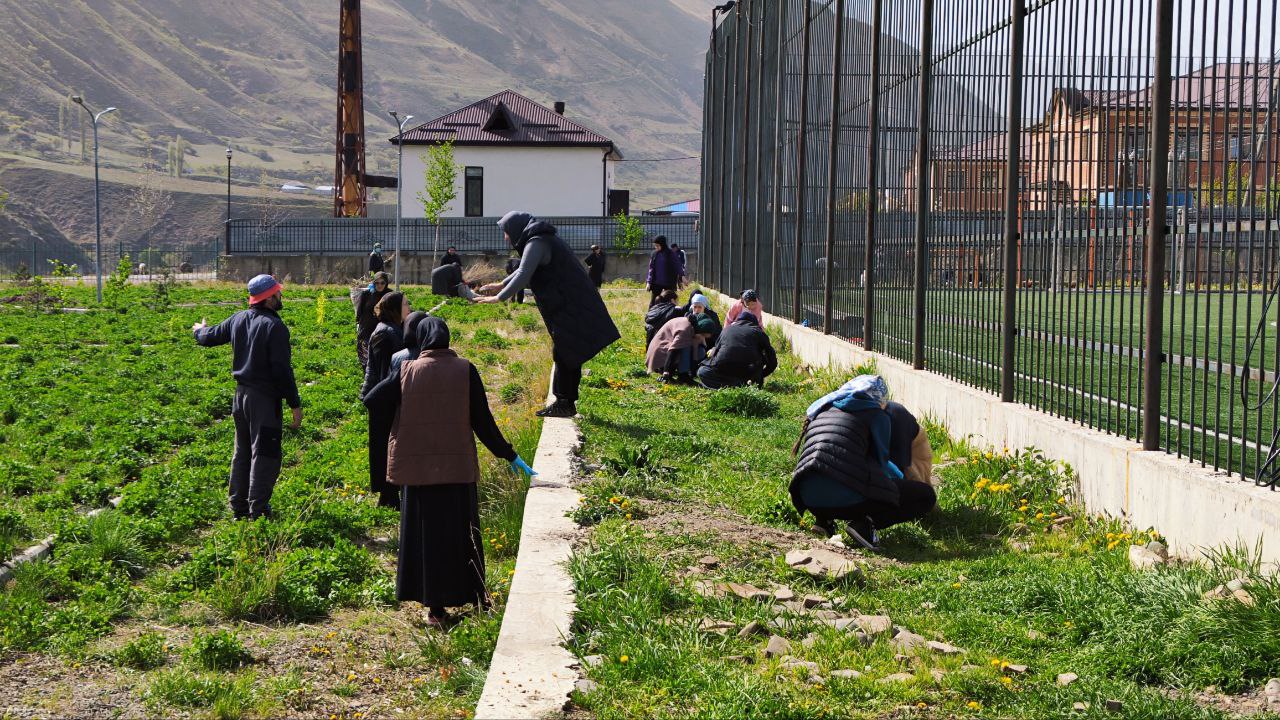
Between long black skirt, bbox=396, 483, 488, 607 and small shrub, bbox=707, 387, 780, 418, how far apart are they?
5.73m

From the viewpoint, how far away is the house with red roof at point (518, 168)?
6091 cm

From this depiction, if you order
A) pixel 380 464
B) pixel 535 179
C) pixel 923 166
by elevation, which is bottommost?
pixel 380 464

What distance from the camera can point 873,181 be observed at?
43.2ft

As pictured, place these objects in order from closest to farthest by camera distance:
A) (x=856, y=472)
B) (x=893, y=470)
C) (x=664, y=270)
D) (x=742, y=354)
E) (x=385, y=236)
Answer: (x=856, y=472) < (x=893, y=470) < (x=742, y=354) < (x=664, y=270) < (x=385, y=236)

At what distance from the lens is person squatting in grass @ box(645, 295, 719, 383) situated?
1538 centimetres

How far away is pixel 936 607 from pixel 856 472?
1.56 meters

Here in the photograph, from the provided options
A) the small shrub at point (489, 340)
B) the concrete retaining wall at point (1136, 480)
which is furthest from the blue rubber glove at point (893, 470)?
the small shrub at point (489, 340)

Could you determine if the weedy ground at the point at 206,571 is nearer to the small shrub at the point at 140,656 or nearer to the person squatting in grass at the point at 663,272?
the small shrub at the point at 140,656

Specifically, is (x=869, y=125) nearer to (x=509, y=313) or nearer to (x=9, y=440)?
(x=9, y=440)

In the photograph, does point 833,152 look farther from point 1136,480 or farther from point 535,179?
point 535,179

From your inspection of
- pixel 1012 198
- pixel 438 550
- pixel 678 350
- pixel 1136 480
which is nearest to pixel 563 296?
pixel 1012 198

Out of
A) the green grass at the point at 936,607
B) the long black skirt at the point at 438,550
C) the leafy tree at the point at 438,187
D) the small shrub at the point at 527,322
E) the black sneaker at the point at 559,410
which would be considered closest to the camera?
the green grass at the point at 936,607

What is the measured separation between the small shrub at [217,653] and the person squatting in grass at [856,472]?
123 inches

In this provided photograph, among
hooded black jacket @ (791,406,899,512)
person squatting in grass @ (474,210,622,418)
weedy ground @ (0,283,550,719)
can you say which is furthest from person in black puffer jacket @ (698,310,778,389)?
hooded black jacket @ (791,406,899,512)
